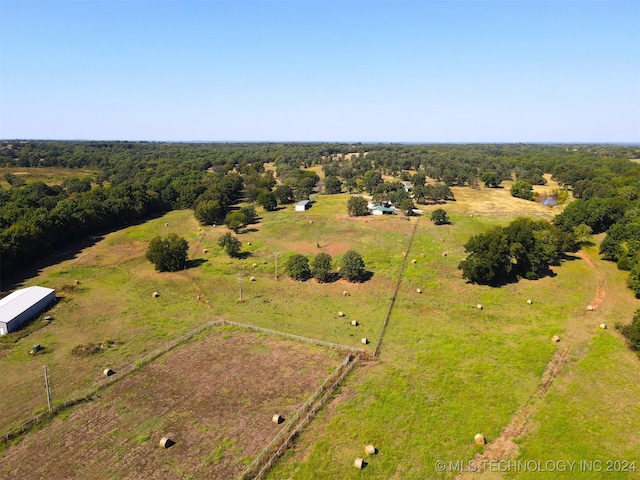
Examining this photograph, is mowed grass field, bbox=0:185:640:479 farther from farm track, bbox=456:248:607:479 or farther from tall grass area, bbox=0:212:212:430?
farm track, bbox=456:248:607:479

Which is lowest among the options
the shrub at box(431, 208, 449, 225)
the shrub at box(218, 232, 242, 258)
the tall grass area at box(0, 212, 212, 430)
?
the tall grass area at box(0, 212, 212, 430)

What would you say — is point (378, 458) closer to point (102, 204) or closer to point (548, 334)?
point (548, 334)

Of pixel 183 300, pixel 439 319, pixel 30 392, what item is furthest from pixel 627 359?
pixel 30 392

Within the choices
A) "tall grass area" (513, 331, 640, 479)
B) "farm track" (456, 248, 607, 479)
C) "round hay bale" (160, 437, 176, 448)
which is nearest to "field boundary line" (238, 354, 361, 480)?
"round hay bale" (160, 437, 176, 448)

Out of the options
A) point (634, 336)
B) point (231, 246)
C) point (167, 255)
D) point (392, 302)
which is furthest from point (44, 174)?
point (634, 336)

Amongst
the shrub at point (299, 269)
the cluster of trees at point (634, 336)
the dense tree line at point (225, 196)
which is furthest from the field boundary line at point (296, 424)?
the dense tree line at point (225, 196)

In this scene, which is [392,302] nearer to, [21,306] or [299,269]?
[299,269]
